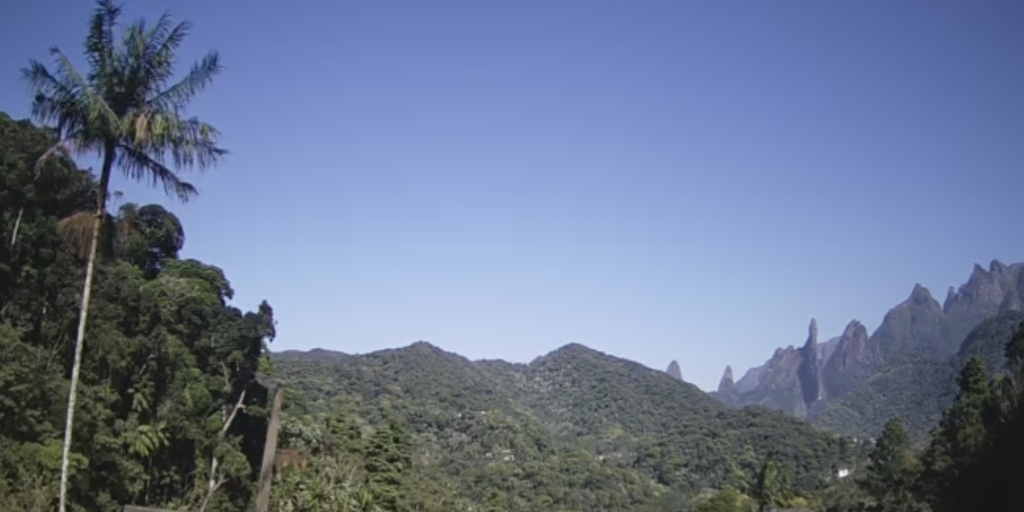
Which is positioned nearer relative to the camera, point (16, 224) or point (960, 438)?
point (16, 224)

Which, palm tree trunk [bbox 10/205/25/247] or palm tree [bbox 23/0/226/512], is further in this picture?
palm tree trunk [bbox 10/205/25/247]

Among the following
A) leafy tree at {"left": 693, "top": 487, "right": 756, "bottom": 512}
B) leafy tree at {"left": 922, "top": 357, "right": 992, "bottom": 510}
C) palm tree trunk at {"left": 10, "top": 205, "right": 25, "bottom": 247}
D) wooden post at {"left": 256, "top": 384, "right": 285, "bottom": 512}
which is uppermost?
palm tree trunk at {"left": 10, "top": 205, "right": 25, "bottom": 247}

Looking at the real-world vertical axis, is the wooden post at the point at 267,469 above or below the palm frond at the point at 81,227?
below

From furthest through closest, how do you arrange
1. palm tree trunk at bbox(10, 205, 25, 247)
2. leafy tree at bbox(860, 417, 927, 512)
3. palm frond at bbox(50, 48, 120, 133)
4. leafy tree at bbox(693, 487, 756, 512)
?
1. leafy tree at bbox(693, 487, 756, 512)
2. leafy tree at bbox(860, 417, 927, 512)
3. palm tree trunk at bbox(10, 205, 25, 247)
4. palm frond at bbox(50, 48, 120, 133)

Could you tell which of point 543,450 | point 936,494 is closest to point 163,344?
point 936,494

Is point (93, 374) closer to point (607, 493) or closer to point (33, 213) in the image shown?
point (33, 213)

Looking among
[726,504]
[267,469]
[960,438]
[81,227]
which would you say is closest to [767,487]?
[726,504]

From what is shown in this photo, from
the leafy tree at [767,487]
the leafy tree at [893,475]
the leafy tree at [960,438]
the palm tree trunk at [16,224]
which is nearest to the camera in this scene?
the palm tree trunk at [16,224]

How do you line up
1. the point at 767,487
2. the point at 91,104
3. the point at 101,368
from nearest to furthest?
1. the point at 91,104
2. the point at 101,368
3. the point at 767,487

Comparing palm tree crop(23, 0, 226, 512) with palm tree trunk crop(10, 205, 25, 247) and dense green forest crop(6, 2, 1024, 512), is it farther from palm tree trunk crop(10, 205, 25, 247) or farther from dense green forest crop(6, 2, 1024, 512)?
palm tree trunk crop(10, 205, 25, 247)

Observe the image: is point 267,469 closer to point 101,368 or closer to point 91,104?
point 91,104

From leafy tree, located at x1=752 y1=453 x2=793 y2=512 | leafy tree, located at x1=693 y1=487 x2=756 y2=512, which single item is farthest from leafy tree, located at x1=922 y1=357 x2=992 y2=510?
leafy tree, located at x1=693 y1=487 x2=756 y2=512

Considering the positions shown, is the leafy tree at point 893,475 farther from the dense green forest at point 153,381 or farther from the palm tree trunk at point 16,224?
the palm tree trunk at point 16,224

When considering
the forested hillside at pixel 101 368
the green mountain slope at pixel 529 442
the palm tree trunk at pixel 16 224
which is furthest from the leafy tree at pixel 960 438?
the palm tree trunk at pixel 16 224
